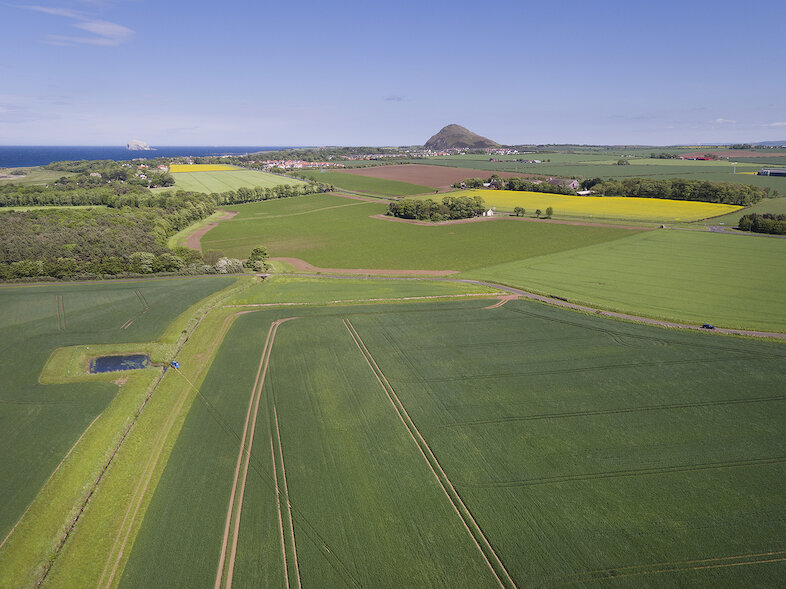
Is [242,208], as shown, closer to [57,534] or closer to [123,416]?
[123,416]

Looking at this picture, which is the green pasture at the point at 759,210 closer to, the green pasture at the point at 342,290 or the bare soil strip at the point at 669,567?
the green pasture at the point at 342,290

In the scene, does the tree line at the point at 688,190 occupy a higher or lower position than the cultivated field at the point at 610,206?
higher

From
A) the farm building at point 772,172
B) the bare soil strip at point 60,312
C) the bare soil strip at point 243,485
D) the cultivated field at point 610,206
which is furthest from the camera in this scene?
the farm building at point 772,172

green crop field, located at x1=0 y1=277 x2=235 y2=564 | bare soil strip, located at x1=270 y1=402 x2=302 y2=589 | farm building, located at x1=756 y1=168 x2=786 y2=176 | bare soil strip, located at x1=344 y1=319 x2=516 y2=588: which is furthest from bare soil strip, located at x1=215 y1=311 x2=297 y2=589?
farm building, located at x1=756 y1=168 x2=786 y2=176

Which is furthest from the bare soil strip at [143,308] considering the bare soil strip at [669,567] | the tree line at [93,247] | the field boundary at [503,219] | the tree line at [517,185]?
the tree line at [517,185]

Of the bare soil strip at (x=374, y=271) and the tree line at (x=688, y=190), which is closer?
the bare soil strip at (x=374, y=271)

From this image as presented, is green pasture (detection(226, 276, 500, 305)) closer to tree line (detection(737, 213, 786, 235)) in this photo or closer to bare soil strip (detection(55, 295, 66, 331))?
bare soil strip (detection(55, 295, 66, 331))

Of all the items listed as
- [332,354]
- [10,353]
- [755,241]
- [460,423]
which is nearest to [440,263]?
[332,354]
